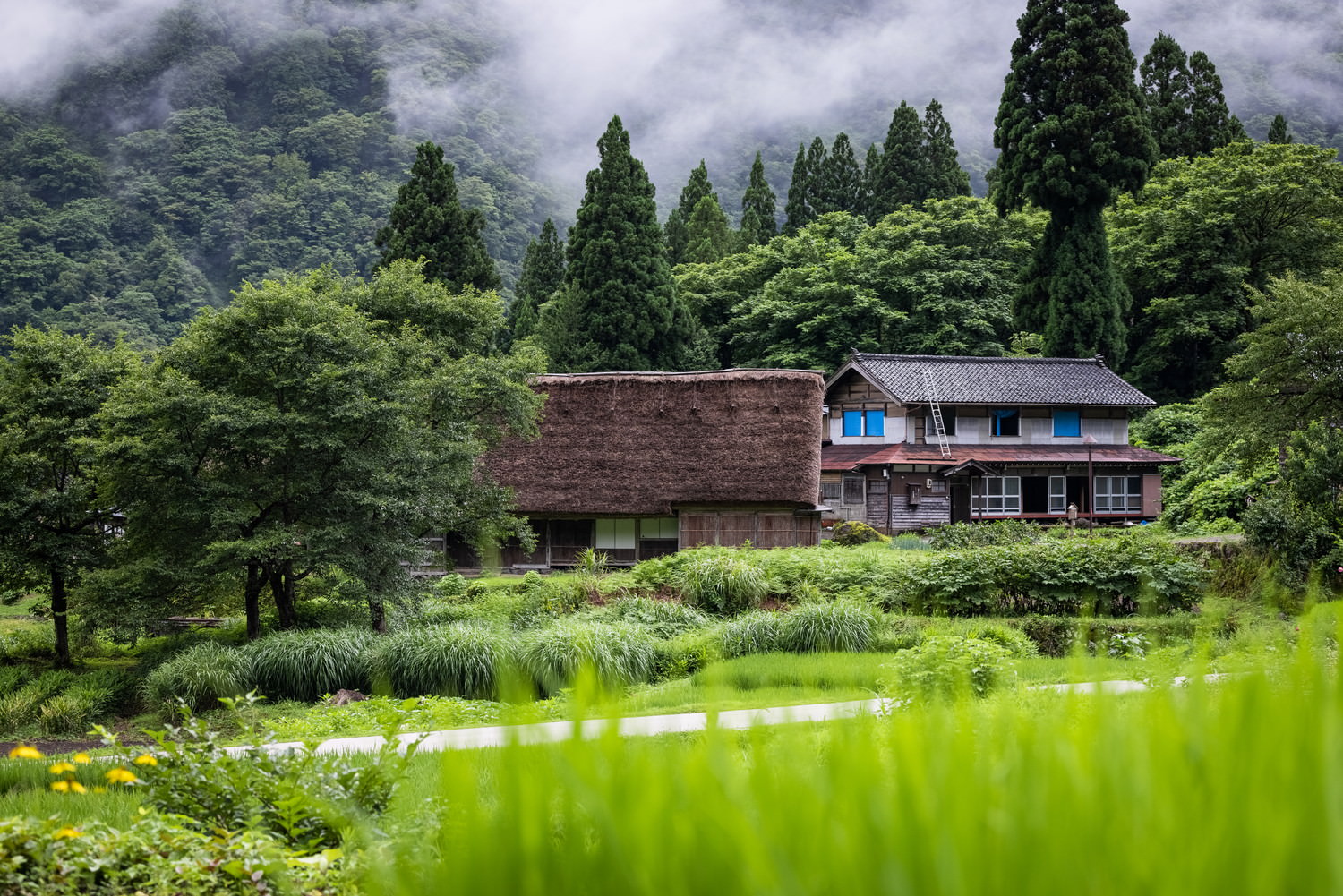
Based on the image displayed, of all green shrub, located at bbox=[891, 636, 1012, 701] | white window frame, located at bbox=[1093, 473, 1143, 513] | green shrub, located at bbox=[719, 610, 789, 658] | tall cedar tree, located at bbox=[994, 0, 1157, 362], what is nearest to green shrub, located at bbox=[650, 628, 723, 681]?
green shrub, located at bbox=[719, 610, 789, 658]

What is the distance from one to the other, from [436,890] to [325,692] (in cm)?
1330

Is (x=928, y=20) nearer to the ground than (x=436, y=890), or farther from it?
farther from it

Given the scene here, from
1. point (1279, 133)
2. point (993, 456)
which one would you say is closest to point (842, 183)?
point (1279, 133)

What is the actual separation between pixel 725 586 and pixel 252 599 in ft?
25.2

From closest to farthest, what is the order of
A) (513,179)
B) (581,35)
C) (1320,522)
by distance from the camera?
(1320,522), (513,179), (581,35)

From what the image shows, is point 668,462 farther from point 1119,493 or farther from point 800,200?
point 800,200

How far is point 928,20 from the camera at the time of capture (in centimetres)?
17275

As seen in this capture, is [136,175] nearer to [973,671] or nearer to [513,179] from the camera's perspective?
[513,179]

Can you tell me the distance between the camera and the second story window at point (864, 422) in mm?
36438

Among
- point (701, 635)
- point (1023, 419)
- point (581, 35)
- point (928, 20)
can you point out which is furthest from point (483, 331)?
point (928, 20)

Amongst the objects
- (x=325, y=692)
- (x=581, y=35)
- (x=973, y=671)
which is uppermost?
(x=581, y=35)

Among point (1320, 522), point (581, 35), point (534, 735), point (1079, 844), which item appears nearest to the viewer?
point (1079, 844)

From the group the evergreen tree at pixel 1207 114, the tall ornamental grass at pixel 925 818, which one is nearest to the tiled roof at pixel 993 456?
the evergreen tree at pixel 1207 114

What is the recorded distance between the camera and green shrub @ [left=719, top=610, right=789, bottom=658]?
13988 millimetres
